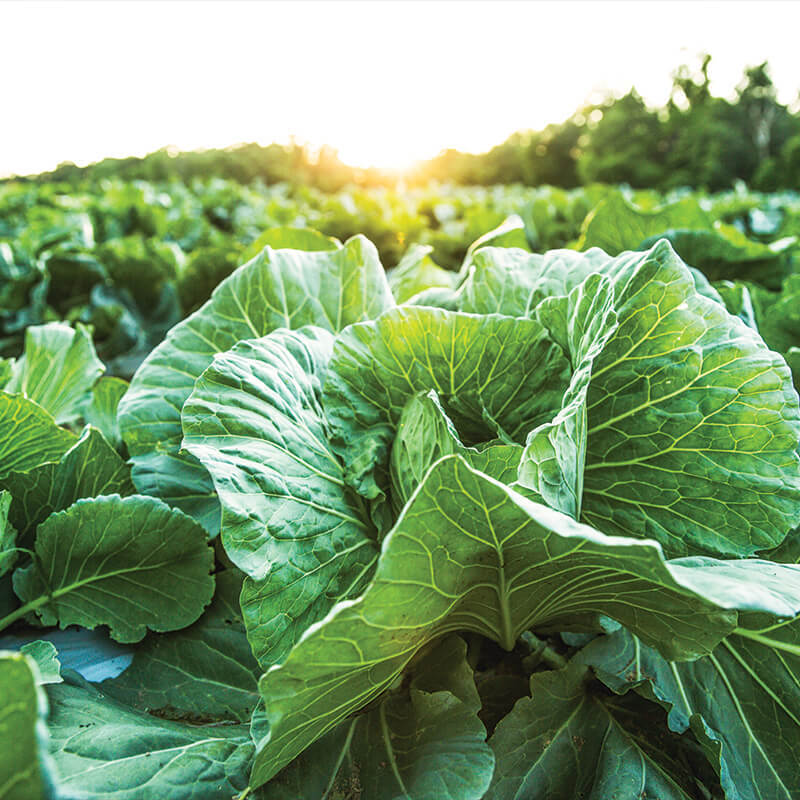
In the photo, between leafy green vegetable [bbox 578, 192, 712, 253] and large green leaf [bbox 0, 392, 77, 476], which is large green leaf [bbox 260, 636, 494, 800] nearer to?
large green leaf [bbox 0, 392, 77, 476]

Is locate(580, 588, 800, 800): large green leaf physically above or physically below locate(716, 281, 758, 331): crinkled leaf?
below

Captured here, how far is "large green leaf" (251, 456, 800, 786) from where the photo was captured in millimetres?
780

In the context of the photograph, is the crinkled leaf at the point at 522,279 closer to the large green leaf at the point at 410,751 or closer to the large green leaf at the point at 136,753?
the large green leaf at the point at 410,751

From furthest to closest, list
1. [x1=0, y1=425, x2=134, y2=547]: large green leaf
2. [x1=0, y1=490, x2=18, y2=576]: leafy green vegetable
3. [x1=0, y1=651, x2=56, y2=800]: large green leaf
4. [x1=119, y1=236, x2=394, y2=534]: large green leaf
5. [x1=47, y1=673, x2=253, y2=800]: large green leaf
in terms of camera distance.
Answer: [x1=119, y1=236, x2=394, y2=534]: large green leaf < [x1=0, y1=425, x2=134, y2=547]: large green leaf < [x1=0, y1=490, x2=18, y2=576]: leafy green vegetable < [x1=47, y1=673, x2=253, y2=800]: large green leaf < [x1=0, y1=651, x2=56, y2=800]: large green leaf

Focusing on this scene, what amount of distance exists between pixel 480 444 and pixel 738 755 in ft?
2.21

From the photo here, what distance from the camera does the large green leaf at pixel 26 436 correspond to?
3.92ft

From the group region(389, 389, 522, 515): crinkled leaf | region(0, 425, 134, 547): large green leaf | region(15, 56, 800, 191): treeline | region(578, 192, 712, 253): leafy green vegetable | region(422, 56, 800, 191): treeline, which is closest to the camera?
region(389, 389, 522, 515): crinkled leaf

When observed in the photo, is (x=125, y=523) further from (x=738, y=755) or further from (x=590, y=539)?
(x=738, y=755)

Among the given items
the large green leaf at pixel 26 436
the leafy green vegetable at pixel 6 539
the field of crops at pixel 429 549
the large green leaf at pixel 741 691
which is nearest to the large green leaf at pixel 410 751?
the field of crops at pixel 429 549

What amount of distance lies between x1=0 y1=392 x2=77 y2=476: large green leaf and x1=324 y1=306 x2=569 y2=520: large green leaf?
0.55m

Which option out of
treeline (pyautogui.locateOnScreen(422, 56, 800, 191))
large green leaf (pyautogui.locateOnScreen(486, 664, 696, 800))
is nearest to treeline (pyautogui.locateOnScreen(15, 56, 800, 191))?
treeline (pyautogui.locateOnScreen(422, 56, 800, 191))

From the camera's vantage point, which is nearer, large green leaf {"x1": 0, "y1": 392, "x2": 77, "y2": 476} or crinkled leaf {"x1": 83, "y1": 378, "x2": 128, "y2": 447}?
large green leaf {"x1": 0, "y1": 392, "x2": 77, "y2": 476}

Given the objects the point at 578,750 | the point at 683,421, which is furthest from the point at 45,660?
the point at 683,421

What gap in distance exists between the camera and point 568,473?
100 cm
